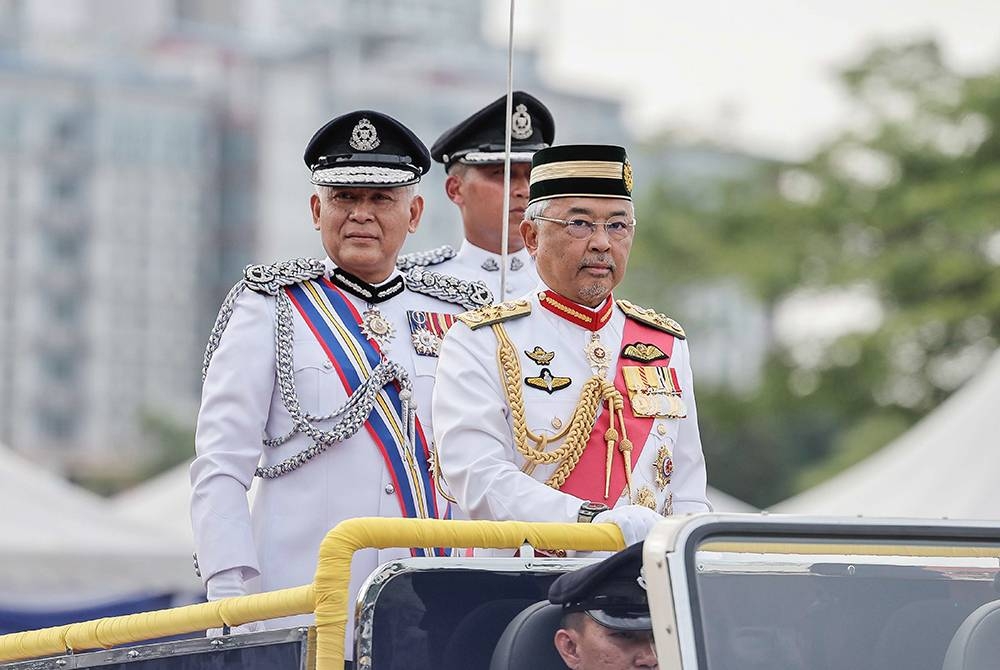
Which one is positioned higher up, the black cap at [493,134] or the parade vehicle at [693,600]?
the black cap at [493,134]

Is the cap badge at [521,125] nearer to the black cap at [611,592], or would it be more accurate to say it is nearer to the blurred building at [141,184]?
the black cap at [611,592]

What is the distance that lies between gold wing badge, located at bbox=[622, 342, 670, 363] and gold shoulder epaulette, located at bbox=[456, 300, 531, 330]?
229 mm

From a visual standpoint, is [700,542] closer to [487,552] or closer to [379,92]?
[487,552]

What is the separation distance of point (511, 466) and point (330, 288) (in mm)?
1064

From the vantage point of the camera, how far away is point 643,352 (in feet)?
13.7

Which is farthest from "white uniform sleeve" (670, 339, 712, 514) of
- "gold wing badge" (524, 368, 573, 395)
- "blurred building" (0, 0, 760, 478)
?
"blurred building" (0, 0, 760, 478)

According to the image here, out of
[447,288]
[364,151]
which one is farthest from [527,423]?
[447,288]

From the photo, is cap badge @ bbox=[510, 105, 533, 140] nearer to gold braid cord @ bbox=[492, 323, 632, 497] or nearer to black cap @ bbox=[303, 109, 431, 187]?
black cap @ bbox=[303, 109, 431, 187]

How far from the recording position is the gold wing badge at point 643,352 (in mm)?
4156

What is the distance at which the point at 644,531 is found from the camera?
3254 millimetres

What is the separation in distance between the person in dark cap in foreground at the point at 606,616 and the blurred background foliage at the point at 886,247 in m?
19.9

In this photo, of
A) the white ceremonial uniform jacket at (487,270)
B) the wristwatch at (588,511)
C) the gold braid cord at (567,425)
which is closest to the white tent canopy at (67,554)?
the white ceremonial uniform jacket at (487,270)

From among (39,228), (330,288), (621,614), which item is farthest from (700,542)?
(39,228)

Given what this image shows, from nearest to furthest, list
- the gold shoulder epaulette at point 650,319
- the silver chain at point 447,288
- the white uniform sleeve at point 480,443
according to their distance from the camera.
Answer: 1. the white uniform sleeve at point 480,443
2. the gold shoulder epaulette at point 650,319
3. the silver chain at point 447,288
